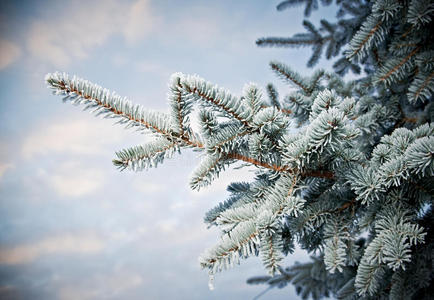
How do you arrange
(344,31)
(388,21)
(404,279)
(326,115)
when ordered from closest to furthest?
(326,115) → (404,279) → (388,21) → (344,31)

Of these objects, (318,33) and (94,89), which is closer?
(94,89)

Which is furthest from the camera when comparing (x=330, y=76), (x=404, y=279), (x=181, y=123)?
(x=330, y=76)

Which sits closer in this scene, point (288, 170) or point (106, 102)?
point (106, 102)

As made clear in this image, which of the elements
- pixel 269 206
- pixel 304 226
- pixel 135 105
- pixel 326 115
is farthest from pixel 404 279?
pixel 135 105

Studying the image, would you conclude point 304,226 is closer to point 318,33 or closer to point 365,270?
point 365,270

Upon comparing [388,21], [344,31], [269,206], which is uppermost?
[344,31]

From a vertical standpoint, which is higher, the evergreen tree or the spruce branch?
the spruce branch

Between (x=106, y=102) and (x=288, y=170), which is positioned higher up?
(x=106, y=102)

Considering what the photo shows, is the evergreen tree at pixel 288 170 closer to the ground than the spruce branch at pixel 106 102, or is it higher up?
closer to the ground

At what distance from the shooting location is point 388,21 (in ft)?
6.22

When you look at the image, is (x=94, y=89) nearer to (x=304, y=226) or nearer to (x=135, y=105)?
(x=135, y=105)

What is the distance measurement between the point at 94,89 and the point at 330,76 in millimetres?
2004

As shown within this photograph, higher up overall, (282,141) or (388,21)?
(388,21)

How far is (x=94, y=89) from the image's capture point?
94 cm
